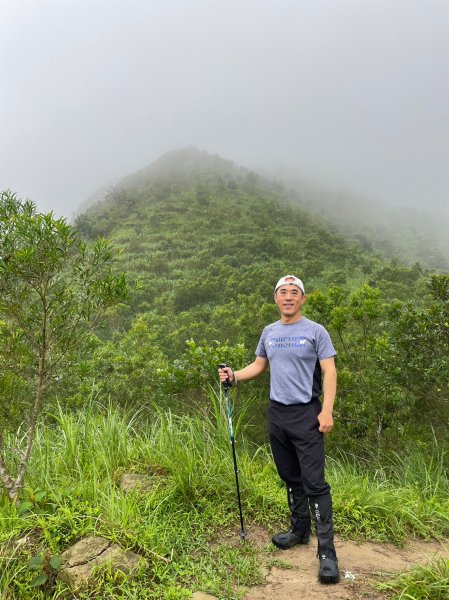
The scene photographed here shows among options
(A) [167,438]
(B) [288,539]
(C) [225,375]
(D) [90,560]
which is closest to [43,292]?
(C) [225,375]

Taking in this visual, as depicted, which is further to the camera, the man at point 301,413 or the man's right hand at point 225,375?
the man's right hand at point 225,375

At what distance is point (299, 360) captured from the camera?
325cm

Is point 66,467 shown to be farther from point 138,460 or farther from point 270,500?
point 270,500

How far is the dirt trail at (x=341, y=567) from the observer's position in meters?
2.77

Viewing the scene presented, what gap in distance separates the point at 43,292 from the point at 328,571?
2886mm

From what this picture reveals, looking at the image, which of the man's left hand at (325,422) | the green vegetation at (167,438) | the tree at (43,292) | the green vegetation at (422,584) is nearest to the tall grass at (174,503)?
the green vegetation at (167,438)

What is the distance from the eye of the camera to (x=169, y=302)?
109ft

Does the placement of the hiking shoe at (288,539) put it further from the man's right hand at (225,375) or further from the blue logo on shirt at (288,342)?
the blue logo on shirt at (288,342)

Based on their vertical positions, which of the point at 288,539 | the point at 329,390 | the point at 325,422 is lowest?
the point at 288,539

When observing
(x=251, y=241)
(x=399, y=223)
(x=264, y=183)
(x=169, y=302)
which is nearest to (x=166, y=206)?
(x=251, y=241)

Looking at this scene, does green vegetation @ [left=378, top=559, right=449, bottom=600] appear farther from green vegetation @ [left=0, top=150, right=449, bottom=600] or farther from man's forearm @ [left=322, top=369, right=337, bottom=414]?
man's forearm @ [left=322, top=369, right=337, bottom=414]

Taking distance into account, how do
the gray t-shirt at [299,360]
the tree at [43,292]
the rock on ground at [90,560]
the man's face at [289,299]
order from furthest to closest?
the man's face at [289,299], the gray t-shirt at [299,360], the tree at [43,292], the rock on ground at [90,560]

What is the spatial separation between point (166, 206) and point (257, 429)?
62548mm

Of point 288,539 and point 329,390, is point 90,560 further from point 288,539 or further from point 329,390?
point 329,390
